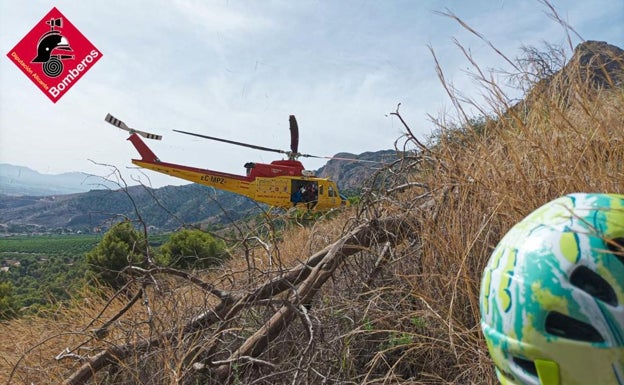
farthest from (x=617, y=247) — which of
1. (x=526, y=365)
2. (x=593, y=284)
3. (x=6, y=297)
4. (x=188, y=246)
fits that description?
(x=6, y=297)

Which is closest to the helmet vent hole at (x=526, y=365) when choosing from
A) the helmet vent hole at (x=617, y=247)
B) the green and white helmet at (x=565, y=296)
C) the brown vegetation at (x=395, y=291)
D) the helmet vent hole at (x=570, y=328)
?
the green and white helmet at (x=565, y=296)

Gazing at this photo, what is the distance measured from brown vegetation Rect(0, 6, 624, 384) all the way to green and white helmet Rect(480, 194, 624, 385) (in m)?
0.98

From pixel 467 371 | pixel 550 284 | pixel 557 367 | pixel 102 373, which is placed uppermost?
pixel 550 284

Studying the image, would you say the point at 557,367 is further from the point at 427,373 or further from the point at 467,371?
the point at 427,373

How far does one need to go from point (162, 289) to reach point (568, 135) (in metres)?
2.98

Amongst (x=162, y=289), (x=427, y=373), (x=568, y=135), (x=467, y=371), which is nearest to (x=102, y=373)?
(x=162, y=289)

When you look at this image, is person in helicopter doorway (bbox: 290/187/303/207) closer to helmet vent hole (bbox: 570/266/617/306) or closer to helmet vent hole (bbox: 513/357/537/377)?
helmet vent hole (bbox: 513/357/537/377)

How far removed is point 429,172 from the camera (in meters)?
3.44

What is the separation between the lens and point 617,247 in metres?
1.12

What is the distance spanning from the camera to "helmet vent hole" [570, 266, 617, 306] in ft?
3.55

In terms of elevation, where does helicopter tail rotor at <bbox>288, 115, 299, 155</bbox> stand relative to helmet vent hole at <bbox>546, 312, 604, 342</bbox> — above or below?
above

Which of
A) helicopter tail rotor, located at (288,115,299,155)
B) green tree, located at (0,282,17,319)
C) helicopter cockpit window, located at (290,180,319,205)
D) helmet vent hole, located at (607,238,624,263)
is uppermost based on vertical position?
helicopter tail rotor, located at (288,115,299,155)

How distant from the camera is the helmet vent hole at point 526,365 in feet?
3.91

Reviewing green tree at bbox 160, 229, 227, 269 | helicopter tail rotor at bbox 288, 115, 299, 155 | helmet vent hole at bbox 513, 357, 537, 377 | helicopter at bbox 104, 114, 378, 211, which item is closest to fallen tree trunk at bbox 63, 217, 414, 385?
helmet vent hole at bbox 513, 357, 537, 377
